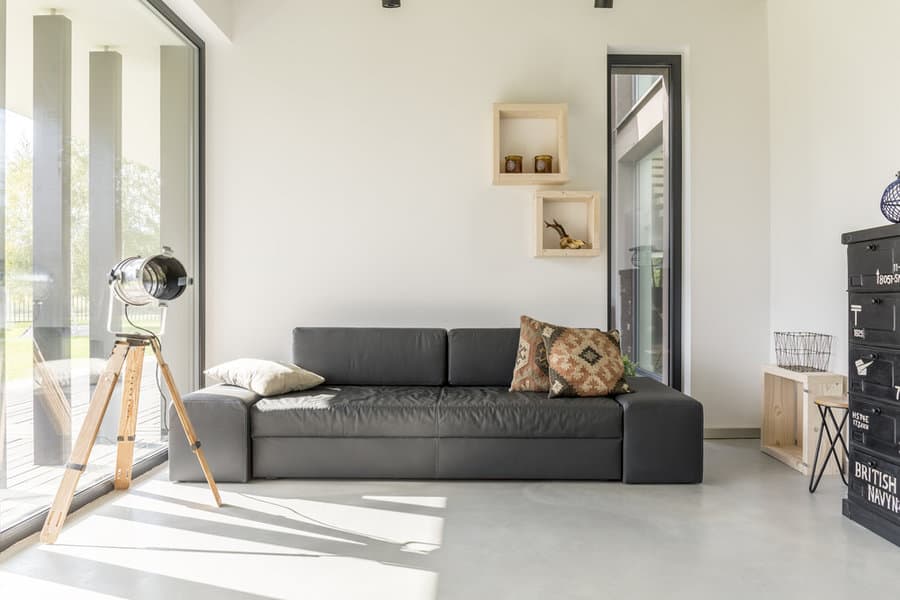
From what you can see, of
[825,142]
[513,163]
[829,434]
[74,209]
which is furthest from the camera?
[513,163]

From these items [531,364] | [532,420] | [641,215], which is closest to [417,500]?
[532,420]

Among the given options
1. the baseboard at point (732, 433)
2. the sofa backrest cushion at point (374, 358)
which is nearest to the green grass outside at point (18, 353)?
the sofa backrest cushion at point (374, 358)

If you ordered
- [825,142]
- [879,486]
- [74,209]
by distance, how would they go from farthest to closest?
1. [825,142]
2. [74,209]
3. [879,486]

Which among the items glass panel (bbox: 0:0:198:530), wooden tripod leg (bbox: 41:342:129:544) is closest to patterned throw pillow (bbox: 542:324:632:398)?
wooden tripod leg (bbox: 41:342:129:544)

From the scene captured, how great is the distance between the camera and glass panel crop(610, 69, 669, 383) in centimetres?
435

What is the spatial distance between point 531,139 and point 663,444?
222 centimetres

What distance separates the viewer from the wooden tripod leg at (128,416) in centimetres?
271

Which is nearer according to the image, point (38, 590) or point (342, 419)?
point (38, 590)

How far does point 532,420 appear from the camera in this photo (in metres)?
3.18

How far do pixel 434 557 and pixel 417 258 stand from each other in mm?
2293

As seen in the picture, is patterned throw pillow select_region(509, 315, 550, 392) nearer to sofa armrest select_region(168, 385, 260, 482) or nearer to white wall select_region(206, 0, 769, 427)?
white wall select_region(206, 0, 769, 427)

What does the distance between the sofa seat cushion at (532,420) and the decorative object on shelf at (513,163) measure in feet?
5.43

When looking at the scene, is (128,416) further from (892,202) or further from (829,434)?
(892,202)

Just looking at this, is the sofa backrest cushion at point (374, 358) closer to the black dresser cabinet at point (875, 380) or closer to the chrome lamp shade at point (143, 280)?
the chrome lamp shade at point (143, 280)
